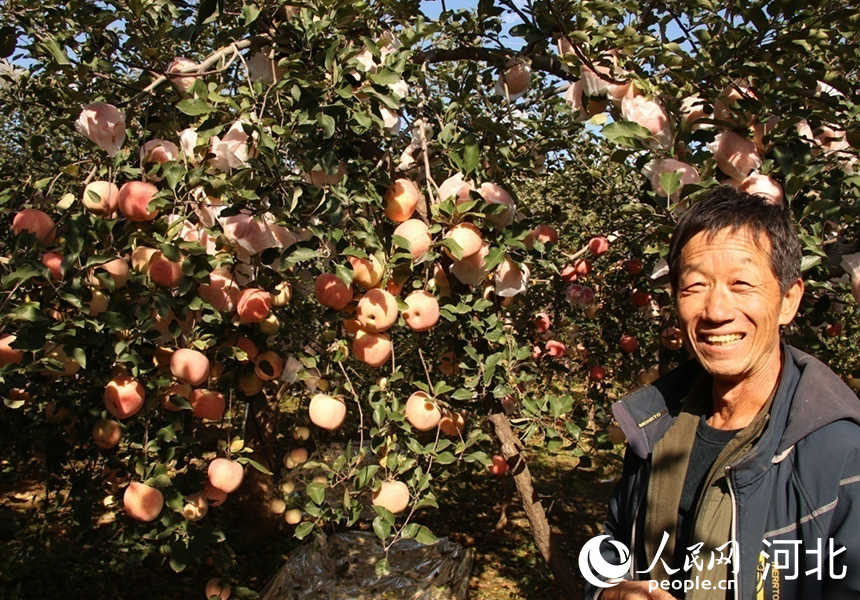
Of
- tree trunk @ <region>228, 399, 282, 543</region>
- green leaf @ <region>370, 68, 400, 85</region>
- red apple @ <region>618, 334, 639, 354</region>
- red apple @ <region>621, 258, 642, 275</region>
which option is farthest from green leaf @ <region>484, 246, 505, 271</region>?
tree trunk @ <region>228, 399, 282, 543</region>

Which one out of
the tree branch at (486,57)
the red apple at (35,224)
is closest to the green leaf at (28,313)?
the red apple at (35,224)

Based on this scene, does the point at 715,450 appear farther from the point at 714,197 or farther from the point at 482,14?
the point at 482,14

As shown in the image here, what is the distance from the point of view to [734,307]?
4.15 ft

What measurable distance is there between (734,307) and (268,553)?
3.85 metres

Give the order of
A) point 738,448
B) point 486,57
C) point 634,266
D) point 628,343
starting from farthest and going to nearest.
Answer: point 628,343 < point 634,266 < point 486,57 < point 738,448

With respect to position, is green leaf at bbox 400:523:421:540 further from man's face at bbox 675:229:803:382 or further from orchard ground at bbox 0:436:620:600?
orchard ground at bbox 0:436:620:600

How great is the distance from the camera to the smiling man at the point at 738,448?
105 cm

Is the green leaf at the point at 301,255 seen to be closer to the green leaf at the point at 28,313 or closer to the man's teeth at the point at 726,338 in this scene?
the green leaf at the point at 28,313

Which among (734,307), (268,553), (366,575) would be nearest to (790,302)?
(734,307)

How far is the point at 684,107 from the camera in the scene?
5.83 ft

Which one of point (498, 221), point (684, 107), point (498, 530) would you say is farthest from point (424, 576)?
point (684, 107)

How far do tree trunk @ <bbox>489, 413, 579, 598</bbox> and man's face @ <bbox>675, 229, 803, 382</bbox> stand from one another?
0.88 m

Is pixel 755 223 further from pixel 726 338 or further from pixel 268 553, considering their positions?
pixel 268 553

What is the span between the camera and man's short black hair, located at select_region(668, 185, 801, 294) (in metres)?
1.29
